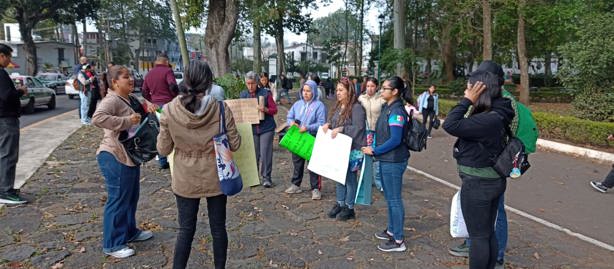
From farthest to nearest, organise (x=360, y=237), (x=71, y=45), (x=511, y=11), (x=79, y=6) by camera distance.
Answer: (x=71, y=45), (x=79, y=6), (x=511, y=11), (x=360, y=237)

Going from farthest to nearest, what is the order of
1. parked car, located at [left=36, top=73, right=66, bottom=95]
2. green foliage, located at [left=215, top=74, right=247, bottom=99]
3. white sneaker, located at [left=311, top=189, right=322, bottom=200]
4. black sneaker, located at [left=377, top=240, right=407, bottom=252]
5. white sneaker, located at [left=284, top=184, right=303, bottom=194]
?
parked car, located at [left=36, top=73, right=66, bottom=95] < green foliage, located at [left=215, top=74, right=247, bottom=99] < white sneaker, located at [left=284, top=184, right=303, bottom=194] < white sneaker, located at [left=311, top=189, right=322, bottom=200] < black sneaker, located at [left=377, top=240, right=407, bottom=252]

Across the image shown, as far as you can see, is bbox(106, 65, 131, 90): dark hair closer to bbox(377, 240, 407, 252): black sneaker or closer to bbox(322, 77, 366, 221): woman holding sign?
bbox(322, 77, 366, 221): woman holding sign

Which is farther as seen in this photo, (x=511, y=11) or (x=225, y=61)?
(x=511, y=11)

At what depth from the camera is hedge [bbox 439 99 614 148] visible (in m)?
10.3

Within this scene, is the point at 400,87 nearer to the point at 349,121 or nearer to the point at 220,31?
the point at 349,121

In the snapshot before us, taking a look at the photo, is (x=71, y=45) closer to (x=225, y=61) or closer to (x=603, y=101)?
(x=225, y=61)

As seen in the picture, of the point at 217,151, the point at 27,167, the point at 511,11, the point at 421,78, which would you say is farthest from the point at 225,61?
the point at 421,78

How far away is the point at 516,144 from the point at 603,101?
10172 millimetres

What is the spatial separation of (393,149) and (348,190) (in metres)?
1.23

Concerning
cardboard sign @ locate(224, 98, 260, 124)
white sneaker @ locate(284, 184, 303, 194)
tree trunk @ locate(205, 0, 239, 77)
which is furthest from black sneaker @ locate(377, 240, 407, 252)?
tree trunk @ locate(205, 0, 239, 77)

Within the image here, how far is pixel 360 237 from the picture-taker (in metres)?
4.82

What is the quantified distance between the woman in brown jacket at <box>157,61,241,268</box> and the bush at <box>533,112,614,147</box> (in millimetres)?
10059

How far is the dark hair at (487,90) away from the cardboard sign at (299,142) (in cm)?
275

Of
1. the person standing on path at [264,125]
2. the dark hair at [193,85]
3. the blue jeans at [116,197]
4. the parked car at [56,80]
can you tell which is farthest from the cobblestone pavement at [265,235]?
the parked car at [56,80]
